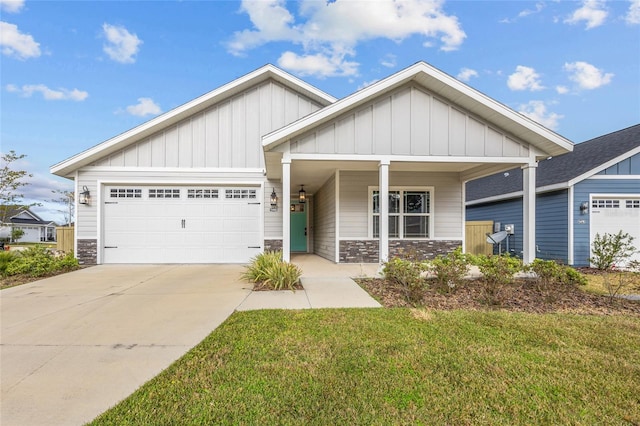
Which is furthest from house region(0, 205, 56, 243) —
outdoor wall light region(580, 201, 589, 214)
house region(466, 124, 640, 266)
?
outdoor wall light region(580, 201, 589, 214)

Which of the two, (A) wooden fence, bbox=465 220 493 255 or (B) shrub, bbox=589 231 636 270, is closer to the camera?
(B) shrub, bbox=589 231 636 270

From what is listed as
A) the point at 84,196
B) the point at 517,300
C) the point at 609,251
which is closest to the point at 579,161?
the point at 609,251

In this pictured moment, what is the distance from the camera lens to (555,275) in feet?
17.8

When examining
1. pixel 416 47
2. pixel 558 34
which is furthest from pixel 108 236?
pixel 558 34

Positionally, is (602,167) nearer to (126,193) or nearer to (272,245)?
(272,245)

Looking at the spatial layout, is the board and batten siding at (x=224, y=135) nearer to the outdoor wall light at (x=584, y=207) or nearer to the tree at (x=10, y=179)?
the outdoor wall light at (x=584, y=207)

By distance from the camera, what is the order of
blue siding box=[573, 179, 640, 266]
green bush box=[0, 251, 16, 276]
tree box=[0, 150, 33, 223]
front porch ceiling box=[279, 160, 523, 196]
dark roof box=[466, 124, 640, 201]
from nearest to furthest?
1. green bush box=[0, 251, 16, 276]
2. front porch ceiling box=[279, 160, 523, 196]
3. blue siding box=[573, 179, 640, 266]
4. dark roof box=[466, 124, 640, 201]
5. tree box=[0, 150, 33, 223]

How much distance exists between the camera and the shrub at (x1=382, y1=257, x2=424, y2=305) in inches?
197

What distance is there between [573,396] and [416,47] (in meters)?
13.9

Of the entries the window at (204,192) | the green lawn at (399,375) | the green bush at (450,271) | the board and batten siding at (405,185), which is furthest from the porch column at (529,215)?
the window at (204,192)

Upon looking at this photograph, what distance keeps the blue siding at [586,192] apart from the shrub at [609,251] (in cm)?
30

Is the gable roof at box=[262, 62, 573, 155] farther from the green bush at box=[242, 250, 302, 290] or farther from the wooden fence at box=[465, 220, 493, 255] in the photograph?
the wooden fence at box=[465, 220, 493, 255]

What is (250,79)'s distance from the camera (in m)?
9.36

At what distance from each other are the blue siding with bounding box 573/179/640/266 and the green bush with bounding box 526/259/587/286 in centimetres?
473
